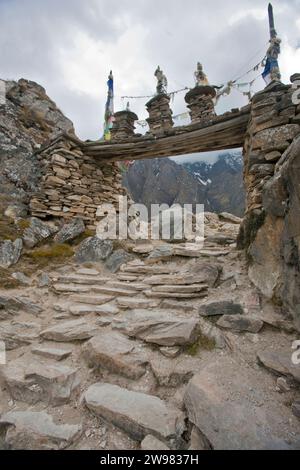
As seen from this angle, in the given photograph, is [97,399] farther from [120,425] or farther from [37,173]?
[37,173]

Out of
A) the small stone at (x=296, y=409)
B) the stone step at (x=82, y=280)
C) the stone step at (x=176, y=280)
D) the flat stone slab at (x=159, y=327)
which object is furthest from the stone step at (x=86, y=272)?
the small stone at (x=296, y=409)

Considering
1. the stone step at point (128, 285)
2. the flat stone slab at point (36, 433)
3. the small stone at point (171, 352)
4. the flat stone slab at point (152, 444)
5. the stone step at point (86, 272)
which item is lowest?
the flat stone slab at point (36, 433)

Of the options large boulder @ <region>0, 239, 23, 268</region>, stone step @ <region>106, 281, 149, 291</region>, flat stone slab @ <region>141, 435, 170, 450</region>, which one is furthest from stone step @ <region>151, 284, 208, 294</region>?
large boulder @ <region>0, 239, 23, 268</region>

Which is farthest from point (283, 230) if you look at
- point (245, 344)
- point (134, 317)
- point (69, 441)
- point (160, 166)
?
point (160, 166)

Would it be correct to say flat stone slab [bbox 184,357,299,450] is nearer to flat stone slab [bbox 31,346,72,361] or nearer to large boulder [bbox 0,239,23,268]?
flat stone slab [bbox 31,346,72,361]

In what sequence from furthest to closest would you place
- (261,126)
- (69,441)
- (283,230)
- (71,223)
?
(71,223), (261,126), (283,230), (69,441)

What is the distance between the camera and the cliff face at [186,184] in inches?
1848

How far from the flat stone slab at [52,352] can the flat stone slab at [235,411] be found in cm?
166

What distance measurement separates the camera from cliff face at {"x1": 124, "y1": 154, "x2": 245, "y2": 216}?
4694 cm

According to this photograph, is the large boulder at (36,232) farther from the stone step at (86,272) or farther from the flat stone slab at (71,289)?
the flat stone slab at (71,289)

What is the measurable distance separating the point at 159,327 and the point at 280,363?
147 cm

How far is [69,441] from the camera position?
2.01 m

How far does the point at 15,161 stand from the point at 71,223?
10.1 feet

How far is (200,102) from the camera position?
1094 centimetres
